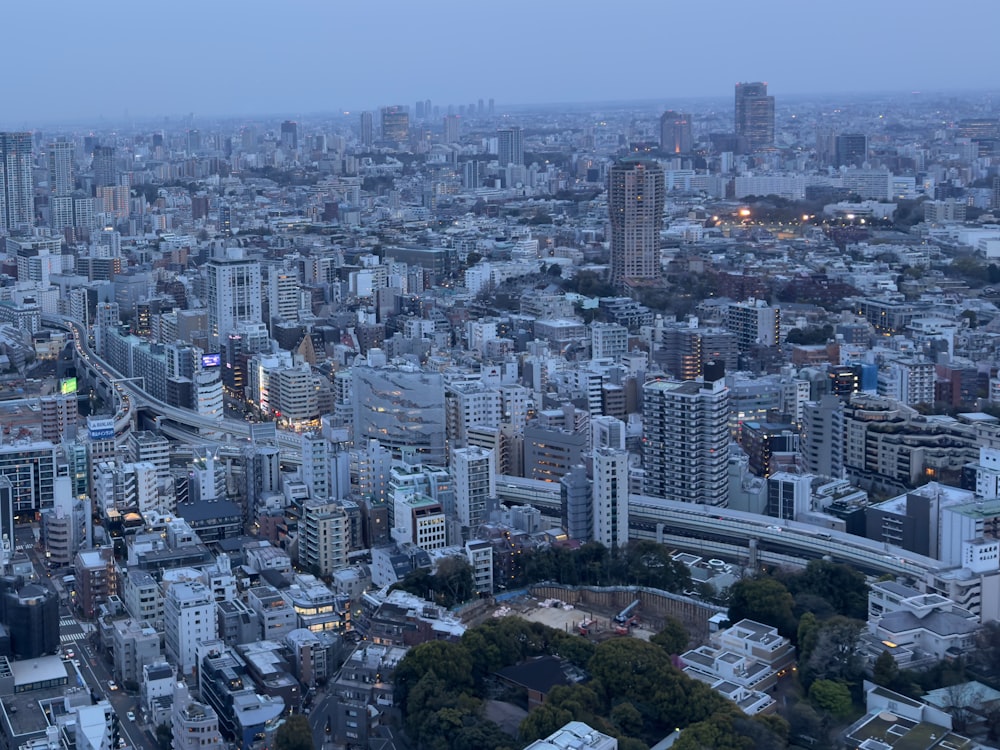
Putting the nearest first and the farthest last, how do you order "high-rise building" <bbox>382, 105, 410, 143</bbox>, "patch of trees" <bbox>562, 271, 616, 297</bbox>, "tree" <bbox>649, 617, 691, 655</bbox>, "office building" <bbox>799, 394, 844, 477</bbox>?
"tree" <bbox>649, 617, 691, 655</bbox> < "office building" <bbox>799, 394, 844, 477</bbox> < "patch of trees" <bbox>562, 271, 616, 297</bbox> < "high-rise building" <bbox>382, 105, 410, 143</bbox>

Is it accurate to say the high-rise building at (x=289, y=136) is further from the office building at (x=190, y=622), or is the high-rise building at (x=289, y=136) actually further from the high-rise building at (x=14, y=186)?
the office building at (x=190, y=622)

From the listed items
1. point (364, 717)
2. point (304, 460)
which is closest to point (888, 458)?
point (304, 460)

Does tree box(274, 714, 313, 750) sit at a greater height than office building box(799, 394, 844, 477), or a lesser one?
lesser

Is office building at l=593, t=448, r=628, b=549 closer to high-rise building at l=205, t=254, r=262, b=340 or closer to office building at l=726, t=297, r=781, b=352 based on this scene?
office building at l=726, t=297, r=781, b=352

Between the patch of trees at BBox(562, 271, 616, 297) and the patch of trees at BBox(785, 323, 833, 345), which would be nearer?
the patch of trees at BBox(785, 323, 833, 345)

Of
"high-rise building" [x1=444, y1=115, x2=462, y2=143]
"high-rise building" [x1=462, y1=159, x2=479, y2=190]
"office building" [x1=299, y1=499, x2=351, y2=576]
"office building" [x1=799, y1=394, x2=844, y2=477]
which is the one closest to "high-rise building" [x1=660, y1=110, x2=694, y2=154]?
"high-rise building" [x1=462, y1=159, x2=479, y2=190]

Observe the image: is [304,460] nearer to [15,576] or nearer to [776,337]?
[15,576]
